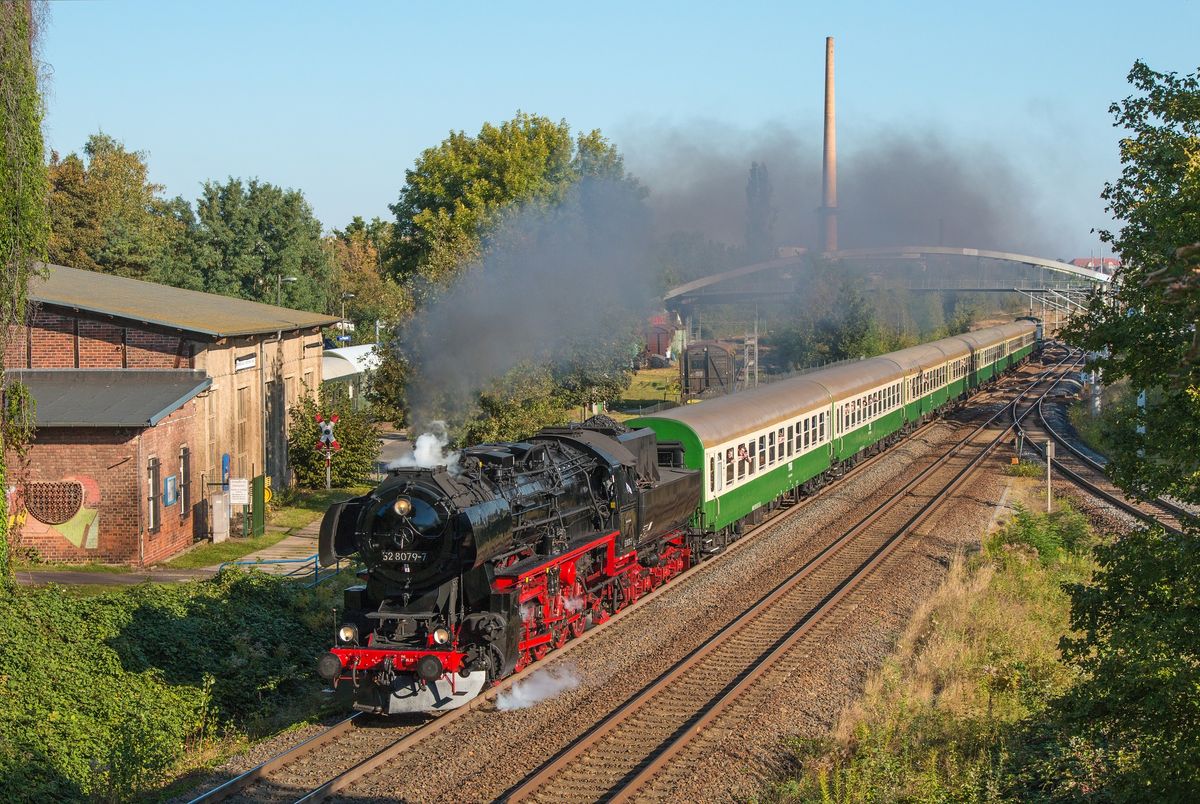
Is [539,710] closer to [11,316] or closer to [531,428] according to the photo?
[11,316]

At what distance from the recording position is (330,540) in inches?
560

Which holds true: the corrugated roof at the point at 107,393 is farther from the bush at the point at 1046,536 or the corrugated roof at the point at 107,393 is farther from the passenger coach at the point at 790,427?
the bush at the point at 1046,536

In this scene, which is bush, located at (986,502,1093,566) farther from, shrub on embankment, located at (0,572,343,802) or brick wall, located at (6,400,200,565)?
brick wall, located at (6,400,200,565)

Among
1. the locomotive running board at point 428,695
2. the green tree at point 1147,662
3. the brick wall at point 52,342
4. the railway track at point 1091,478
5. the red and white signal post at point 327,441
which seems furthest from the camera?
the red and white signal post at point 327,441

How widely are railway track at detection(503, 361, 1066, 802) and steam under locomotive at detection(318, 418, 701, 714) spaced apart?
71.7 inches

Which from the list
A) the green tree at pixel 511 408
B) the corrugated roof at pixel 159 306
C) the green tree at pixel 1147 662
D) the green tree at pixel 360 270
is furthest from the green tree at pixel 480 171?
the green tree at pixel 1147 662

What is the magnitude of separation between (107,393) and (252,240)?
3928 cm

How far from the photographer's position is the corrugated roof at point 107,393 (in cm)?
2302

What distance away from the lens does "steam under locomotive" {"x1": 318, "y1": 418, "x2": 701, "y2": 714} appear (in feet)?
43.5

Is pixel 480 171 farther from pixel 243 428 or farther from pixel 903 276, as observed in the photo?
pixel 903 276

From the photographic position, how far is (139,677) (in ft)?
49.6

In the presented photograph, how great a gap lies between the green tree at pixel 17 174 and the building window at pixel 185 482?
19.5 feet

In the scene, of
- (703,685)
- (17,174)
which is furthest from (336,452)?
(703,685)

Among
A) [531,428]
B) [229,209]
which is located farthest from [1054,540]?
[229,209]
